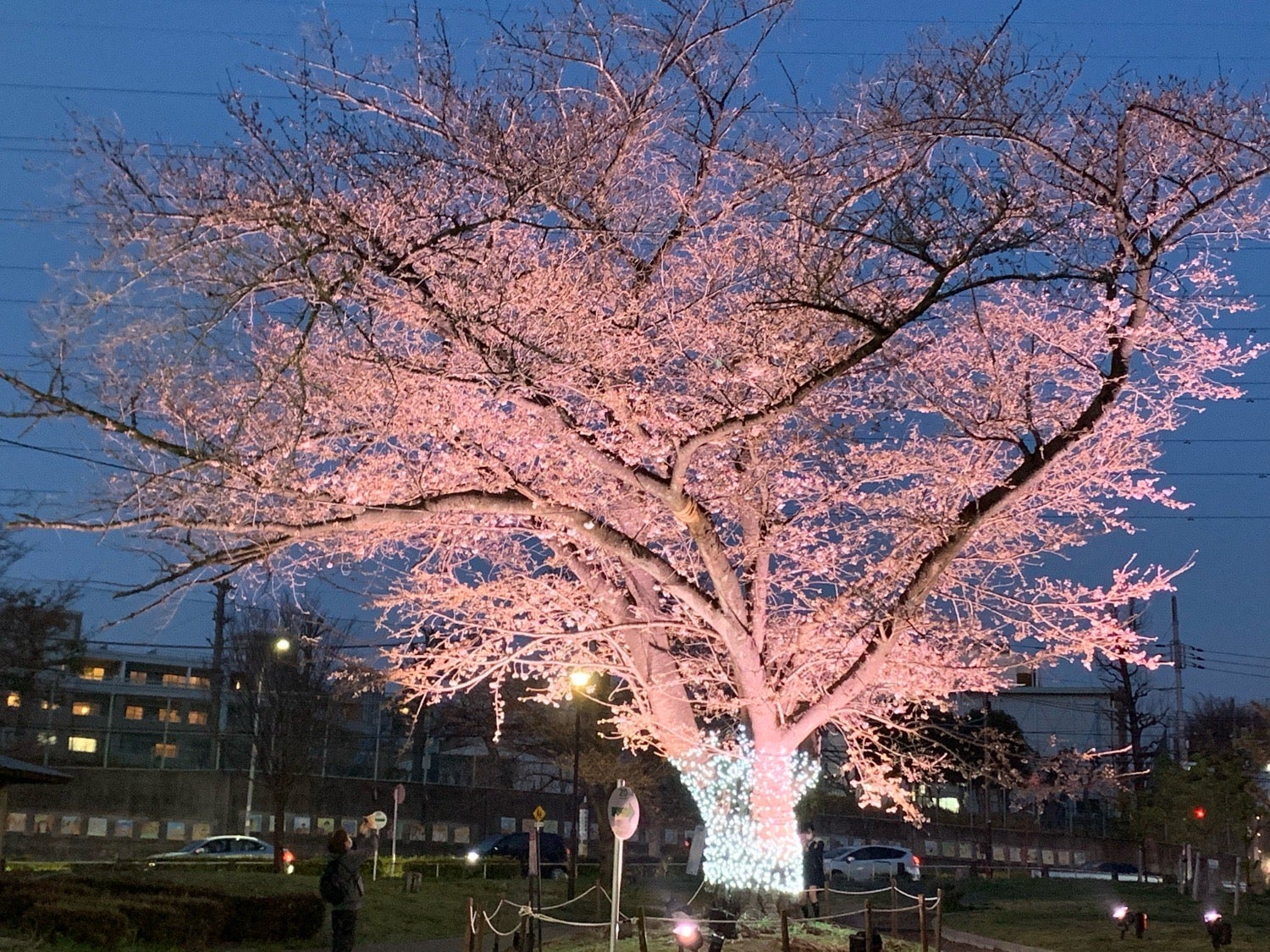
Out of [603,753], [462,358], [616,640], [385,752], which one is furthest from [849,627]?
[385,752]

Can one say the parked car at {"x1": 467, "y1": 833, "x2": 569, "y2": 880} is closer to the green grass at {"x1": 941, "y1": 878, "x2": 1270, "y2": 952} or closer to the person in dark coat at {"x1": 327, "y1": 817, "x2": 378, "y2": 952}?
the green grass at {"x1": 941, "y1": 878, "x2": 1270, "y2": 952}

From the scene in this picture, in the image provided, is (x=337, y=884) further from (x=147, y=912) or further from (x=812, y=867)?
(x=812, y=867)

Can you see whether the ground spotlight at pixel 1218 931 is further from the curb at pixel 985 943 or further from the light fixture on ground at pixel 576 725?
the light fixture on ground at pixel 576 725

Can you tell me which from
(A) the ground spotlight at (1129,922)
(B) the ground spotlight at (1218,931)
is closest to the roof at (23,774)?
(A) the ground spotlight at (1129,922)

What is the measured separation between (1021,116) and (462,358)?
5.73 m

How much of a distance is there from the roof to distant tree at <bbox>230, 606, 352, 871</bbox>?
14.6m

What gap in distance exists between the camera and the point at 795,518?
50.6ft

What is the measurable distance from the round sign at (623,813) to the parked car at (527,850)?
23549mm

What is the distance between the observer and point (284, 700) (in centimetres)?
3700

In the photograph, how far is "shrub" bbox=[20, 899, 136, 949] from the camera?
14797 millimetres

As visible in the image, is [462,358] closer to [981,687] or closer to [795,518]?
[795,518]

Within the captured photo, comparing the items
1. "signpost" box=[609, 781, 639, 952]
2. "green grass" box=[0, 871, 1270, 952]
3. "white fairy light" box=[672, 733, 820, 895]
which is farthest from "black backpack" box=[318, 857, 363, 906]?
"white fairy light" box=[672, 733, 820, 895]

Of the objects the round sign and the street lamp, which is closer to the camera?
the round sign

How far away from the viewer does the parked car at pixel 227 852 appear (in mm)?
31906
